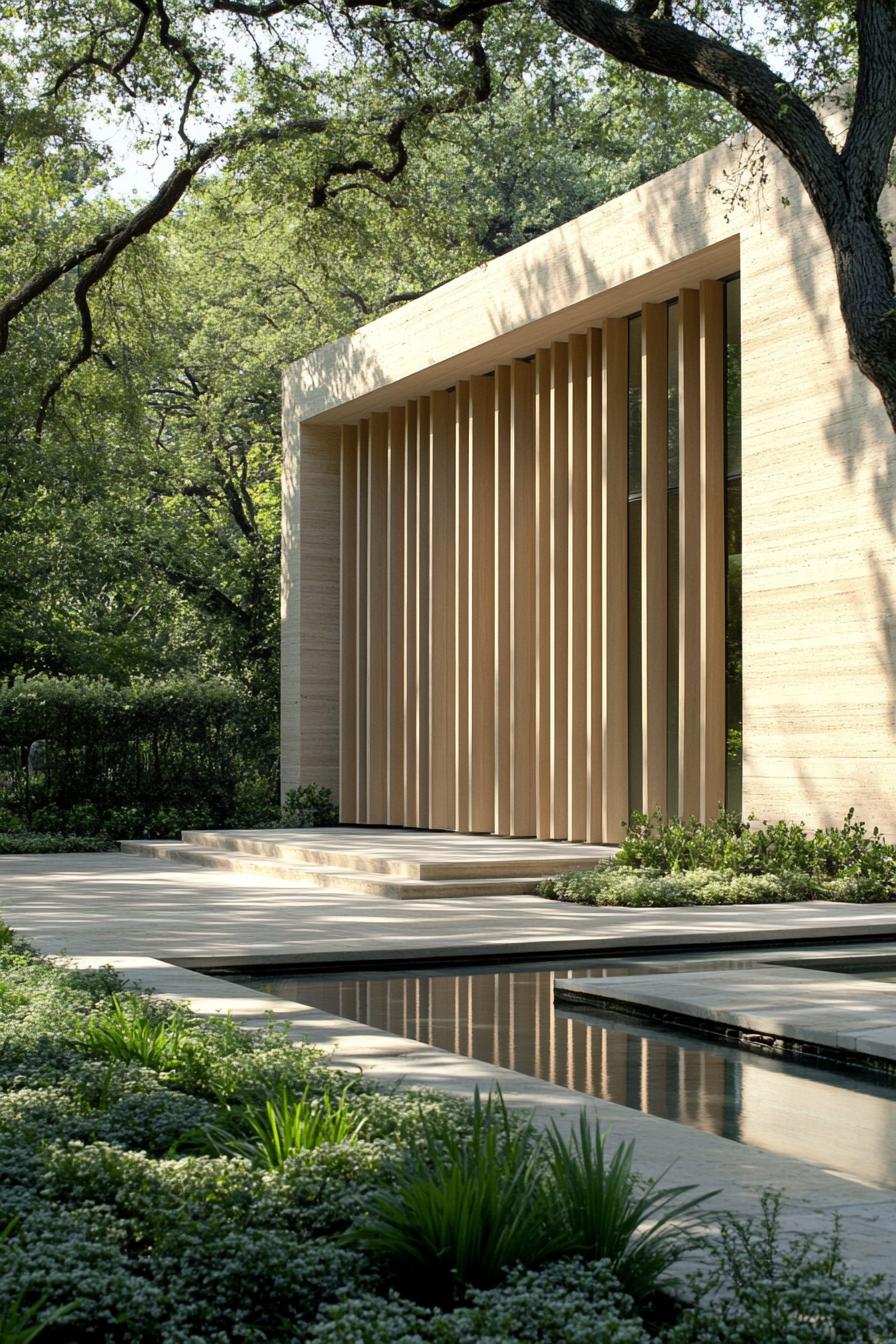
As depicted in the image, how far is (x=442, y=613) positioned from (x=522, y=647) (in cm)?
213

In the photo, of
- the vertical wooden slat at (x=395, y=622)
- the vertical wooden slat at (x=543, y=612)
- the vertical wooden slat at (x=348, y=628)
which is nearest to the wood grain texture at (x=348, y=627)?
the vertical wooden slat at (x=348, y=628)

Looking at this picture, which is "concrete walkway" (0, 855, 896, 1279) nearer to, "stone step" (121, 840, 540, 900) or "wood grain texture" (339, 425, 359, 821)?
"stone step" (121, 840, 540, 900)

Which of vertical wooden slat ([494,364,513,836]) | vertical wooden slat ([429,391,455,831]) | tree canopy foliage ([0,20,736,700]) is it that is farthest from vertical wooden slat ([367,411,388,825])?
vertical wooden slat ([494,364,513,836])

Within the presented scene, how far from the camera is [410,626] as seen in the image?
22.6 metres

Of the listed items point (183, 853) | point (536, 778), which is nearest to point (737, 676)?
point (536, 778)

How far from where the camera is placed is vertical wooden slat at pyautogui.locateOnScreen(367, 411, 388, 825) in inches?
909

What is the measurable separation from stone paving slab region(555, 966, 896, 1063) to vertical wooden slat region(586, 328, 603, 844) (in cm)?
883

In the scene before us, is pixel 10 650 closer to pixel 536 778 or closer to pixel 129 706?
pixel 129 706

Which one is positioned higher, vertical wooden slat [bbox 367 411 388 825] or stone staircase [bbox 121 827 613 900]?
vertical wooden slat [bbox 367 411 388 825]

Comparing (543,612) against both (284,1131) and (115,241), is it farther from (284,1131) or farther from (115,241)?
(284,1131)

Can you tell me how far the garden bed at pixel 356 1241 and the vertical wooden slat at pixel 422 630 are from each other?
17378mm

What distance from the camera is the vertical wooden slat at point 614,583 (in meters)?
17.8

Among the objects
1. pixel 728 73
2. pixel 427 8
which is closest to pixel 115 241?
pixel 427 8

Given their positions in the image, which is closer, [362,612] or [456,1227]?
[456,1227]
